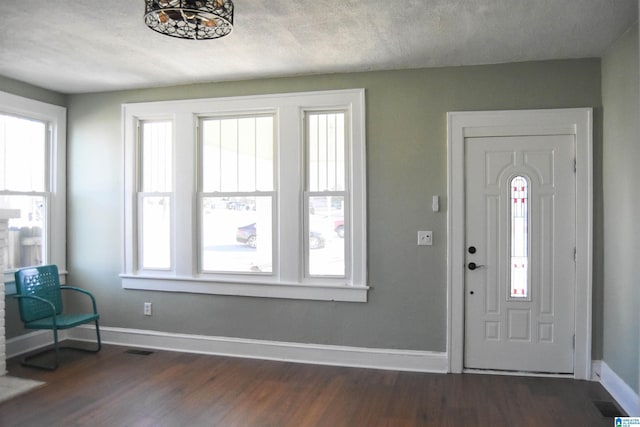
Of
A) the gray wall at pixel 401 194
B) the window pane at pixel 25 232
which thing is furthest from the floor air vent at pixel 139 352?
the window pane at pixel 25 232

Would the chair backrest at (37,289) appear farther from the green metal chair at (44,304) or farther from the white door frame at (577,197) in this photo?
the white door frame at (577,197)

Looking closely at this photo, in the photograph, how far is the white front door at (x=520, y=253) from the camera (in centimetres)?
376

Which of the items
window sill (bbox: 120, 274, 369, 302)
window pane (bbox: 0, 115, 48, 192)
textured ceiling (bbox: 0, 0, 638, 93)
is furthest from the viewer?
window pane (bbox: 0, 115, 48, 192)

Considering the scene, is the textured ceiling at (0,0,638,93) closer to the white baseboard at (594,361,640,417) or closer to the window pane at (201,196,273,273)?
the window pane at (201,196,273,273)

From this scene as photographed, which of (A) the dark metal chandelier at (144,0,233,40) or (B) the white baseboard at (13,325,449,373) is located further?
(B) the white baseboard at (13,325,449,373)

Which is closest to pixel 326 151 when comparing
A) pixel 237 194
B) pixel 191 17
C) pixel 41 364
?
pixel 237 194

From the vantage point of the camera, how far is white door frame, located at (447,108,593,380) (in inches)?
145

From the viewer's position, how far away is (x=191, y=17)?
7.84ft

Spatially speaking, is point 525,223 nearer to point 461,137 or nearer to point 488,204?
point 488,204

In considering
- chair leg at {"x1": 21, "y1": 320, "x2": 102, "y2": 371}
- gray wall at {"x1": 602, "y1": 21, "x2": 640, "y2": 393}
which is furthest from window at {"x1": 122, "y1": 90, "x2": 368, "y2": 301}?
gray wall at {"x1": 602, "y1": 21, "x2": 640, "y2": 393}

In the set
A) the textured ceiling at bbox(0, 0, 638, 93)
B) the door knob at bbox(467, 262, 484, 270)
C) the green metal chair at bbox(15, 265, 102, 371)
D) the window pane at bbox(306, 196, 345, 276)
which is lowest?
the green metal chair at bbox(15, 265, 102, 371)

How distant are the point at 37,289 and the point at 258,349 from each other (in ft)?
7.03

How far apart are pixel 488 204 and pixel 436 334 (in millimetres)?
1175

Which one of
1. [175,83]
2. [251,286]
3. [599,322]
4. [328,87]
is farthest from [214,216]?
[599,322]
